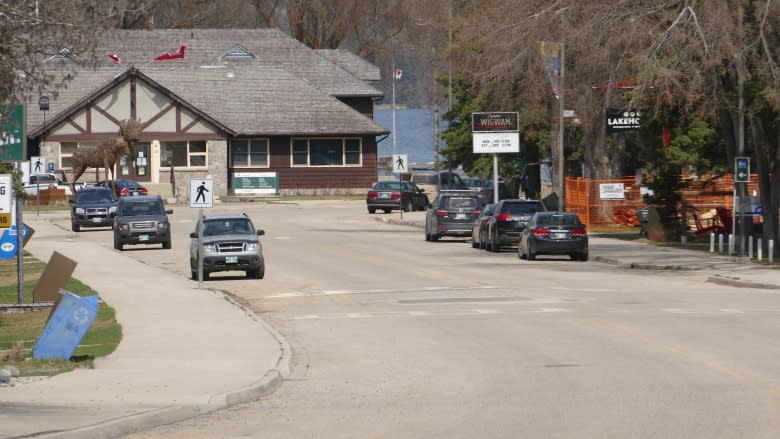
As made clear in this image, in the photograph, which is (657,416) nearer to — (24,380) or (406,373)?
(406,373)

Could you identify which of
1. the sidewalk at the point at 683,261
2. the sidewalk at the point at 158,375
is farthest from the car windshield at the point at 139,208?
the sidewalk at the point at 158,375

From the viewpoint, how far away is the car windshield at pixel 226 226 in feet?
117

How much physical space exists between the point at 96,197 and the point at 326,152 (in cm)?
3532

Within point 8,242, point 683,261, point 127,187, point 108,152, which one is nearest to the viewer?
point 8,242

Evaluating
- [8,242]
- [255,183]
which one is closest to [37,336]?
[8,242]

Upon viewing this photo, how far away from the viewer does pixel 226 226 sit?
35875 millimetres

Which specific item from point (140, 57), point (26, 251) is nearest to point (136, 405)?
point (26, 251)

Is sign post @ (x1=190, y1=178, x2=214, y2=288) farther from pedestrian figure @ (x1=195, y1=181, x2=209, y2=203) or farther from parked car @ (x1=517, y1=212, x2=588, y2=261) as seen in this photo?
parked car @ (x1=517, y1=212, x2=588, y2=261)

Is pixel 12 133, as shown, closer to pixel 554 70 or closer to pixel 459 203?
pixel 459 203

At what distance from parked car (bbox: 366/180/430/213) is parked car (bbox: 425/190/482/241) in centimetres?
Result: 1729

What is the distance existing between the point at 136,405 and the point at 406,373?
4.43 m

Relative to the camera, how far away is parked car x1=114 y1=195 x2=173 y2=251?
156ft

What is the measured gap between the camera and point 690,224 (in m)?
56.9

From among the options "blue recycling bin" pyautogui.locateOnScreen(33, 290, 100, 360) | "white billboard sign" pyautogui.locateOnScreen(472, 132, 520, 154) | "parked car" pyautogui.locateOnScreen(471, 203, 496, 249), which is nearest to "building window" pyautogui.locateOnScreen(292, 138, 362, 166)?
"white billboard sign" pyautogui.locateOnScreen(472, 132, 520, 154)
